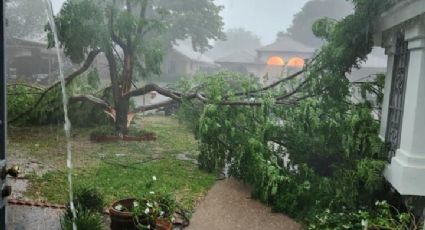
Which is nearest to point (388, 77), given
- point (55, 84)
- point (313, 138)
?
point (313, 138)

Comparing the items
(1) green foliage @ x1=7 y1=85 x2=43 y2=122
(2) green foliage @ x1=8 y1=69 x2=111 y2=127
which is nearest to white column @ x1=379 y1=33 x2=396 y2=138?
(2) green foliage @ x1=8 y1=69 x2=111 y2=127

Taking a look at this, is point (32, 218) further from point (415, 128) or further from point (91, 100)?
point (91, 100)

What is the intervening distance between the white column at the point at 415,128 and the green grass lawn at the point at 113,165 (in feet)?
9.31

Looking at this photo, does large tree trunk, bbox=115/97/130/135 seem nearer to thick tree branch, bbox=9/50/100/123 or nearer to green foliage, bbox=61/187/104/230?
thick tree branch, bbox=9/50/100/123

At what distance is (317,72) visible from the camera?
7.09 meters

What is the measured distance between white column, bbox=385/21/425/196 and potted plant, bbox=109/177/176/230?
266 cm

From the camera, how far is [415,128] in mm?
4430

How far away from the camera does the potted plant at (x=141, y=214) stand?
171 inches

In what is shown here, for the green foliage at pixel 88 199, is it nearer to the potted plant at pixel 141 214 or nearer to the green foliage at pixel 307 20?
the potted plant at pixel 141 214

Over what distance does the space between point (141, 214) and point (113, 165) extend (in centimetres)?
355

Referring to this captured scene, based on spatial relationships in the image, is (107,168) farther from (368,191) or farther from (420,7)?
(420,7)

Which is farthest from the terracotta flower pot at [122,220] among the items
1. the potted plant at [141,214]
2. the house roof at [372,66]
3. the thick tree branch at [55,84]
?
the thick tree branch at [55,84]

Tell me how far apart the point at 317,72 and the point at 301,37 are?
71.7 ft

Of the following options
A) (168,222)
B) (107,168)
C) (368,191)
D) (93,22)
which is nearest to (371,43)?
(368,191)
